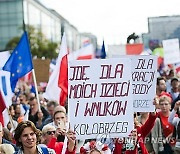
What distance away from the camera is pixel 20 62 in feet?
34.4

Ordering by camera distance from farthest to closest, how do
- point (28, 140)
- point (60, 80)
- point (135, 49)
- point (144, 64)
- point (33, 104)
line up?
point (135, 49) < point (33, 104) < point (60, 80) < point (144, 64) < point (28, 140)

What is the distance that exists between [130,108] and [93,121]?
1.22ft

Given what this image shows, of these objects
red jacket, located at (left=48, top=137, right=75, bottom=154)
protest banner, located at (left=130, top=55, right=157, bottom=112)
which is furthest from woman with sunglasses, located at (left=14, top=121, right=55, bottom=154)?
protest banner, located at (left=130, top=55, right=157, bottom=112)

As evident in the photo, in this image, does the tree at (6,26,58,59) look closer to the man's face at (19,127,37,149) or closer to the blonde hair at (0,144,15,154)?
the blonde hair at (0,144,15,154)

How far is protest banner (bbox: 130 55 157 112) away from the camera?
21.4 feet

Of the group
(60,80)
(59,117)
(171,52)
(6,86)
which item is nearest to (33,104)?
(6,86)

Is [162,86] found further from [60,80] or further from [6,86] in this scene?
[6,86]

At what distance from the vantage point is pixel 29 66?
10.4 m

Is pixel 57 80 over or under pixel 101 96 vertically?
under

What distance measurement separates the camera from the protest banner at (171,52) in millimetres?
15962

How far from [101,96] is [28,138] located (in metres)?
0.80

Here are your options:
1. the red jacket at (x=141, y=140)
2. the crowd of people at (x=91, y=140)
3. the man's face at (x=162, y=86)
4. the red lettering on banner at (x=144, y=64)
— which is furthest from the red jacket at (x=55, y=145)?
the man's face at (x=162, y=86)

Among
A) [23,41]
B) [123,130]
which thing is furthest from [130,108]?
[23,41]

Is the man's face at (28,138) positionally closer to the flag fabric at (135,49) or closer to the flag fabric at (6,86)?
the flag fabric at (6,86)
